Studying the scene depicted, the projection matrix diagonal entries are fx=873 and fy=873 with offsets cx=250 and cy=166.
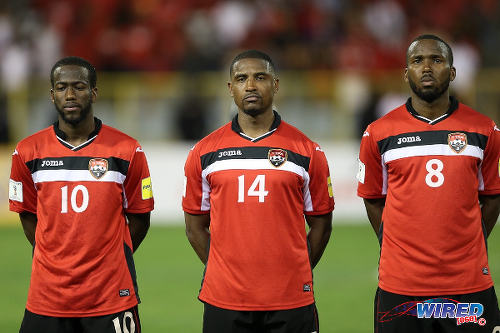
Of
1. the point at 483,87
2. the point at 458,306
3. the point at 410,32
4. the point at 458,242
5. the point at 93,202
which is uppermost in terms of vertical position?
the point at 410,32

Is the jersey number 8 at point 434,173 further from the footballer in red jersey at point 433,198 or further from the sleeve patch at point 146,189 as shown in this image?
the sleeve patch at point 146,189

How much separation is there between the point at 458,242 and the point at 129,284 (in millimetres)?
1925

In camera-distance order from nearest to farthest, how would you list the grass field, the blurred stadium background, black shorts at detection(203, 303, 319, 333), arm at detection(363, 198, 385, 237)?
black shorts at detection(203, 303, 319, 333)
arm at detection(363, 198, 385, 237)
the grass field
the blurred stadium background

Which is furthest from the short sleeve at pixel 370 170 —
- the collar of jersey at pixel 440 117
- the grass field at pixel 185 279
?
the grass field at pixel 185 279

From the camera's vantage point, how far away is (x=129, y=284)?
16.7 feet

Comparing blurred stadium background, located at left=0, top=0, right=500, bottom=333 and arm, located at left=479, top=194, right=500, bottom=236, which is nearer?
arm, located at left=479, top=194, right=500, bottom=236

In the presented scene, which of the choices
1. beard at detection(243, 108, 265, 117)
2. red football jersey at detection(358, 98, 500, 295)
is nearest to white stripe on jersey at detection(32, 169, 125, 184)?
beard at detection(243, 108, 265, 117)

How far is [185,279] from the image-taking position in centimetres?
1013

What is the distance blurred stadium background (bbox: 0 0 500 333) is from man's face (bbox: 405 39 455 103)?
7.50 m

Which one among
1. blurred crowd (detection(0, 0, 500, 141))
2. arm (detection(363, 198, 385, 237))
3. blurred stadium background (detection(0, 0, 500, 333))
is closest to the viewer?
arm (detection(363, 198, 385, 237))

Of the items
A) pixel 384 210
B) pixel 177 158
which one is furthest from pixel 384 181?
pixel 177 158

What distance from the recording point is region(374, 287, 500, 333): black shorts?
5.00m

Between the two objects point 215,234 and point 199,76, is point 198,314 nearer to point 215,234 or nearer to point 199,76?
point 215,234

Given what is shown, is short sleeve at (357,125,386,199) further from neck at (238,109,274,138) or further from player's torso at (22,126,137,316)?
player's torso at (22,126,137,316)
